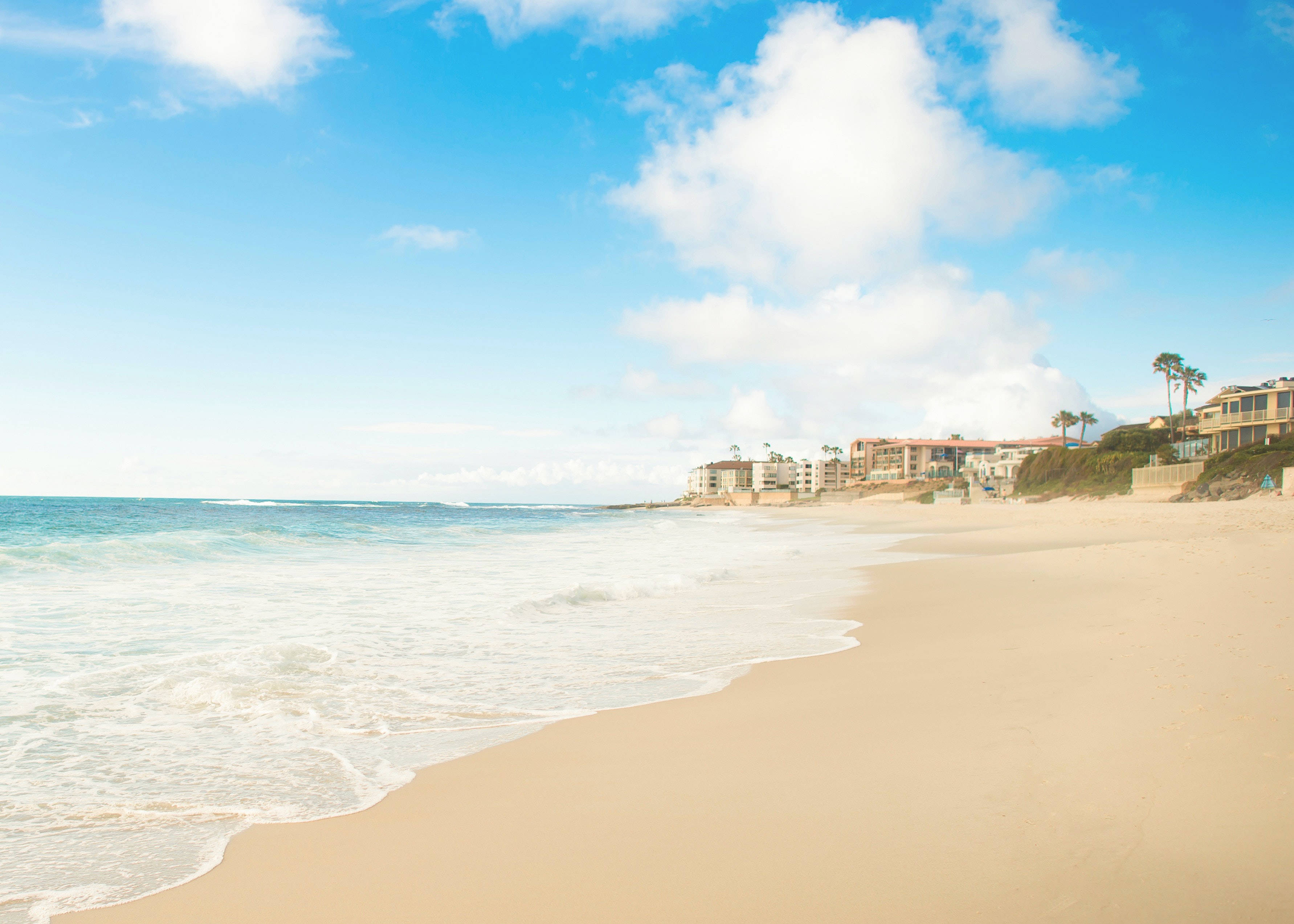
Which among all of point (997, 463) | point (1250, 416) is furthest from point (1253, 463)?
point (997, 463)

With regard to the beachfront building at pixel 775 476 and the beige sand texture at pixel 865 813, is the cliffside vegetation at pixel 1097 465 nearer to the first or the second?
the beige sand texture at pixel 865 813

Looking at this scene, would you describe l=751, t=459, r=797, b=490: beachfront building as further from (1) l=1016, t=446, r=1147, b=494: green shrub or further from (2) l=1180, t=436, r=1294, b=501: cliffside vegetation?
(2) l=1180, t=436, r=1294, b=501: cliffside vegetation

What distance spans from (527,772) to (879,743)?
2133 mm

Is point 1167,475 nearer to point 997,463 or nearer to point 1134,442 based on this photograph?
point 1134,442

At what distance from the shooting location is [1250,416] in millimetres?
46500

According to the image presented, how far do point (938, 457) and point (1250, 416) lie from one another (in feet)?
285

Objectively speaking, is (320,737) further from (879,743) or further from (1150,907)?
(1150,907)

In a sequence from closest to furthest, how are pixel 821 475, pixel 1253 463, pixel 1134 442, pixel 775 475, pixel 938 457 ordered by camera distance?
pixel 1253 463, pixel 1134 442, pixel 938 457, pixel 821 475, pixel 775 475

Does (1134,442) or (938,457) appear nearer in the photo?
(1134,442)

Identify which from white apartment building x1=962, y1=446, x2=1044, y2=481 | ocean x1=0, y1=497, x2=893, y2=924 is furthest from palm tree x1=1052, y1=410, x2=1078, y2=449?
ocean x1=0, y1=497, x2=893, y2=924

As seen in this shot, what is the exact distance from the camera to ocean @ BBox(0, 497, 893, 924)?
3680 millimetres

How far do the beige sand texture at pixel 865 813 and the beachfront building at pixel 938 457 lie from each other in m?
110

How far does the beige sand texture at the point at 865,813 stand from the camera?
264cm

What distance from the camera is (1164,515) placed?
86.0ft
